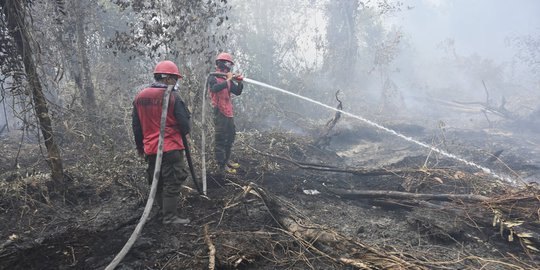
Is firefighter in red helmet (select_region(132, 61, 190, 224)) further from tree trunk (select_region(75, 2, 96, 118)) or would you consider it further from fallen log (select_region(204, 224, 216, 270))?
tree trunk (select_region(75, 2, 96, 118))

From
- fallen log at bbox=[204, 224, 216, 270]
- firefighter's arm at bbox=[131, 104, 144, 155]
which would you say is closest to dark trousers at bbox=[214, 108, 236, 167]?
firefighter's arm at bbox=[131, 104, 144, 155]

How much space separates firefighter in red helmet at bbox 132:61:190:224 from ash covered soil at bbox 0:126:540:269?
329mm

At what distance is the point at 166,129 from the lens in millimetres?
3818

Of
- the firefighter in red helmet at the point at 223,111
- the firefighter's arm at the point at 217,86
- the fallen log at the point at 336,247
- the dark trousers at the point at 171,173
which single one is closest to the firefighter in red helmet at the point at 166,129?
the dark trousers at the point at 171,173

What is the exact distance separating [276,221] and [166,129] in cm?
159

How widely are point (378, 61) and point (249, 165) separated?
1205cm

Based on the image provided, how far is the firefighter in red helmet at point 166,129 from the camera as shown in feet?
12.4

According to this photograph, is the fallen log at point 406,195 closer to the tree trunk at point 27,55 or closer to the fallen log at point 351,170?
the fallen log at point 351,170

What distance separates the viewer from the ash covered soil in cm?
316

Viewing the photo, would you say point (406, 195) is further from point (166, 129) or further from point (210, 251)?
point (166, 129)

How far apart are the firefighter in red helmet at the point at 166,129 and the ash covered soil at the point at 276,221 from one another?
329 millimetres

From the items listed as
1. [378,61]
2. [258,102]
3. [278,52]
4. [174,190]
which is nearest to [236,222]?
[174,190]

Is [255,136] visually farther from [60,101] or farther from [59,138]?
[60,101]

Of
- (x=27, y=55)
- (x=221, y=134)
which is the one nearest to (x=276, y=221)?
(x=221, y=134)
